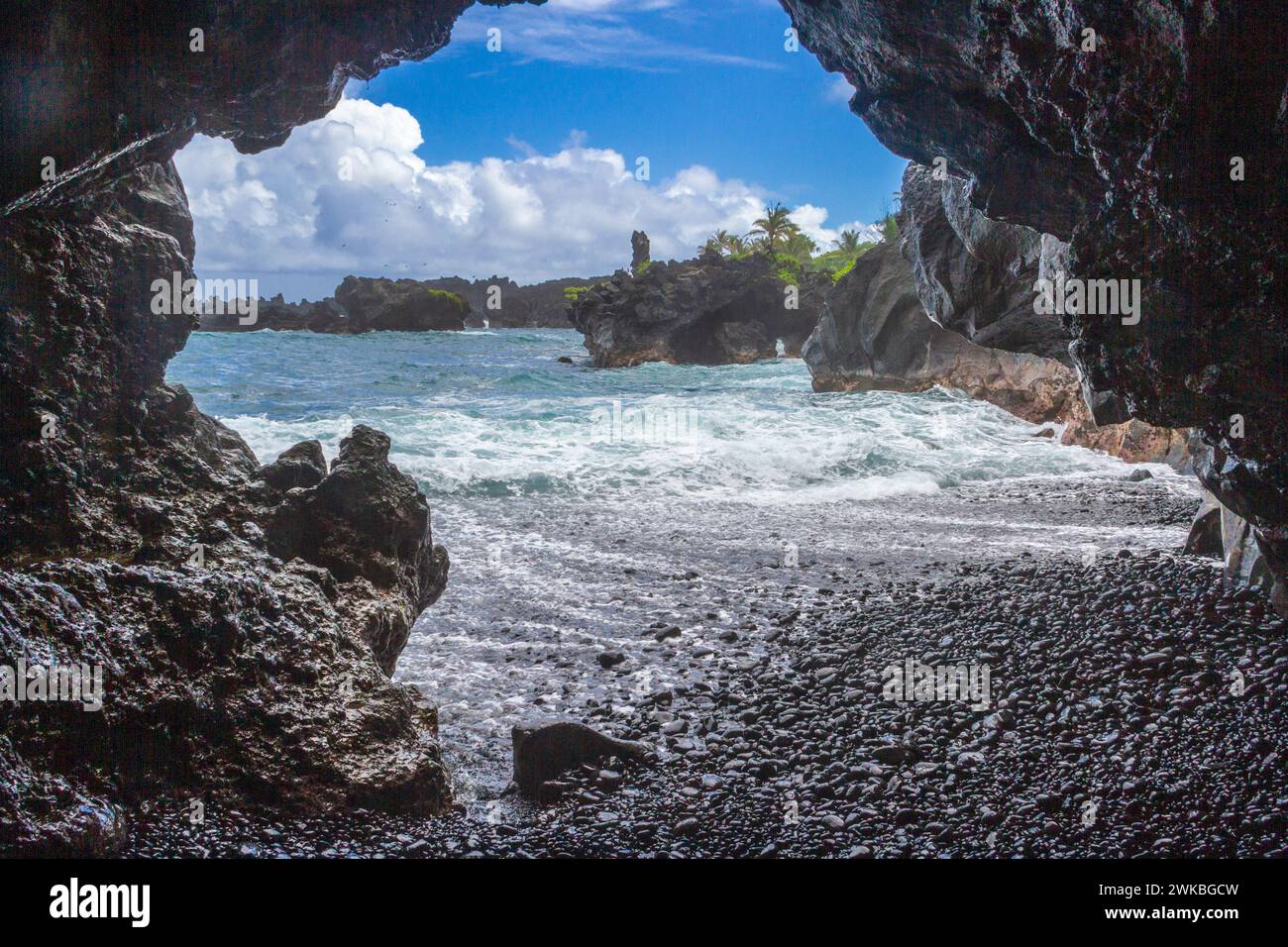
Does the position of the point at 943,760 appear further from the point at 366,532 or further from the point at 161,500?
the point at 161,500

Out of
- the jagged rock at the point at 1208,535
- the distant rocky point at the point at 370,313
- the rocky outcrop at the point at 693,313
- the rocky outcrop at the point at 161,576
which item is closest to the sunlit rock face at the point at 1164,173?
the jagged rock at the point at 1208,535

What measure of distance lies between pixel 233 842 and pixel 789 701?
3344 mm

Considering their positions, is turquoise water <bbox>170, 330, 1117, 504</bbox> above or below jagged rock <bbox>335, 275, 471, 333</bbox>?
below

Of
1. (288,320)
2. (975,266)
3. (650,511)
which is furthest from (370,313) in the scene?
(975,266)

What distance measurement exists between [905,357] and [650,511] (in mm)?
17777

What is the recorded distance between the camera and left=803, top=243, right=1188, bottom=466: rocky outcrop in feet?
68.0

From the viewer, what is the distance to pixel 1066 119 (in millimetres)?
4844

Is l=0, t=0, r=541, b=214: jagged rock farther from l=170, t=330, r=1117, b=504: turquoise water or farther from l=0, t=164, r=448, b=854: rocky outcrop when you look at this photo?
l=170, t=330, r=1117, b=504: turquoise water

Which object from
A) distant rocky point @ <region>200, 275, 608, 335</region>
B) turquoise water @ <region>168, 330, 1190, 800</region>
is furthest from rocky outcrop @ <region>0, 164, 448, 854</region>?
distant rocky point @ <region>200, 275, 608, 335</region>

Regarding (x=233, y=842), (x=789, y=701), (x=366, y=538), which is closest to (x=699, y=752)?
(x=789, y=701)

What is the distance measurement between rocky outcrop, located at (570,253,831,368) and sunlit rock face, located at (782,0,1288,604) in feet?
133

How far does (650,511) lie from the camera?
39.1 ft
